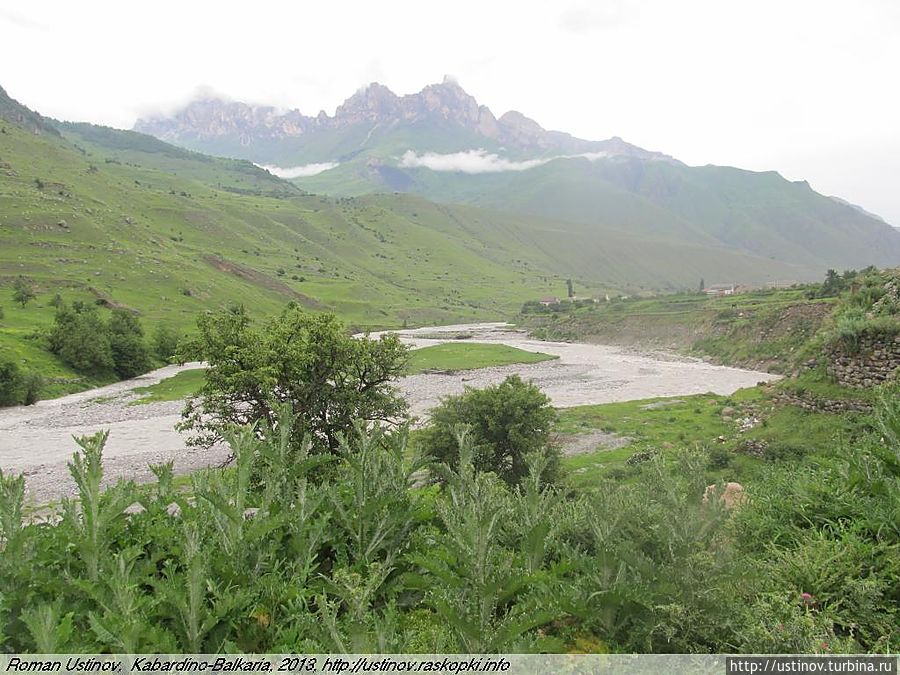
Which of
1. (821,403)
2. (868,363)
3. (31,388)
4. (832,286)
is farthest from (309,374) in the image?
(832,286)

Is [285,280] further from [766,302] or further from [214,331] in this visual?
[214,331]

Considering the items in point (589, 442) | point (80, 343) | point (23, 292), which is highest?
point (23, 292)

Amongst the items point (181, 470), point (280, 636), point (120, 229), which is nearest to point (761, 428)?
point (280, 636)

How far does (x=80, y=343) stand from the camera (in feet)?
202

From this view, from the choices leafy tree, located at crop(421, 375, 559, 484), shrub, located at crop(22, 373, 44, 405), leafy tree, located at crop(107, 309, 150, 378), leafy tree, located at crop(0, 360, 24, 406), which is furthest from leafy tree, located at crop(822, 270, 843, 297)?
leafy tree, located at crop(0, 360, 24, 406)

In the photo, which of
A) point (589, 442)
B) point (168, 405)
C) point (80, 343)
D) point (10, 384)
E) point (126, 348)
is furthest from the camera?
point (126, 348)

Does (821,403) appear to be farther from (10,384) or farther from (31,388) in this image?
(31,388)

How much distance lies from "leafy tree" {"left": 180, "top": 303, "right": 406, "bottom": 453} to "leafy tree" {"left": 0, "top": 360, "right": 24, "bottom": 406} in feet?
A: 133

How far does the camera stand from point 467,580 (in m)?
5.93

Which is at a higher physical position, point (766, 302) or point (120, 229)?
point (120, 229)

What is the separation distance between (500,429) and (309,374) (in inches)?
385

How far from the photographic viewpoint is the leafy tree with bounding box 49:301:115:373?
201 feet

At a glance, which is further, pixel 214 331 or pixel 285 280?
pixel 285 280

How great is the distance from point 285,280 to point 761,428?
162 meters
